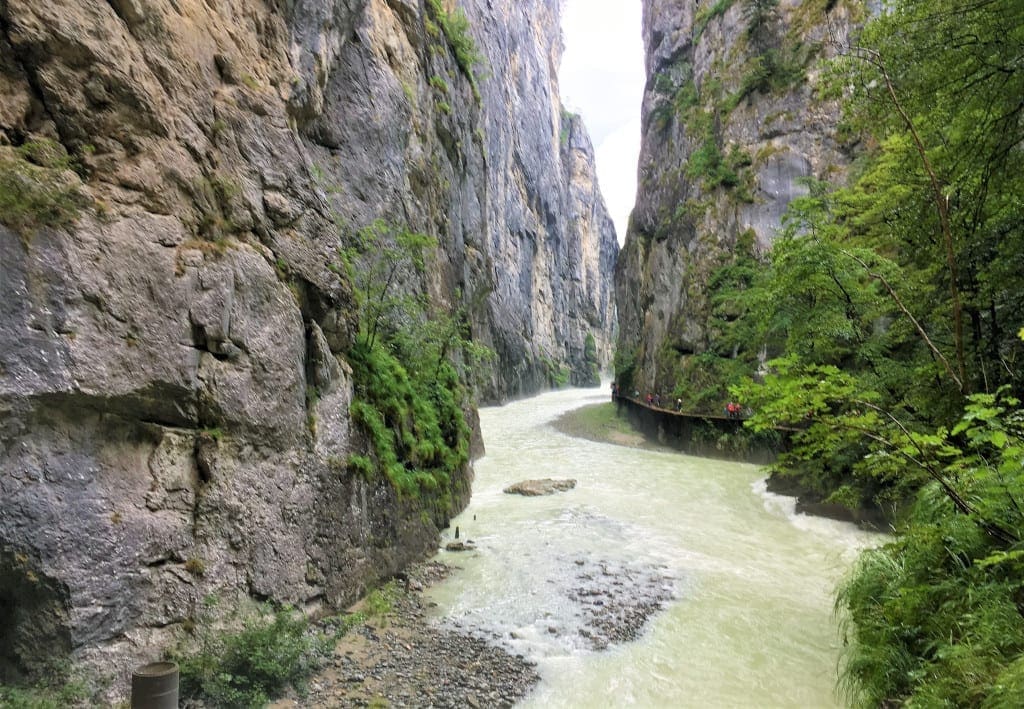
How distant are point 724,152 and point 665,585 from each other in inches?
996

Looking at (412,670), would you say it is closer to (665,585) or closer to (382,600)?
(382,600)

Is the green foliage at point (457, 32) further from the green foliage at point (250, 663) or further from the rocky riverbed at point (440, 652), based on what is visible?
the green foliage at point (250, 663)

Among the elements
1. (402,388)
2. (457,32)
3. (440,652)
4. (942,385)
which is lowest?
(440,652)

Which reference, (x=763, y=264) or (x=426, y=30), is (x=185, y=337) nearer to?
(x=426, y=30)

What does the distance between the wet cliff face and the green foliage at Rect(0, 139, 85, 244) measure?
71.3ft

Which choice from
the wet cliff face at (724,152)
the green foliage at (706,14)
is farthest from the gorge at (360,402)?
the green foliage at (706,14)

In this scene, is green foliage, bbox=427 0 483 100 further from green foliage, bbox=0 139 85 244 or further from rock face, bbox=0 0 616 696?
green foliage, bbox=0 139 85 244

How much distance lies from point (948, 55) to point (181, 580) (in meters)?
8.87

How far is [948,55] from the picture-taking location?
17.9 ft

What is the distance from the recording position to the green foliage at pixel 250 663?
15.1ft

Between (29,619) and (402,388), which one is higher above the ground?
(402,388)

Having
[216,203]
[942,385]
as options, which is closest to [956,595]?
[942,385]

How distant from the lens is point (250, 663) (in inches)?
194

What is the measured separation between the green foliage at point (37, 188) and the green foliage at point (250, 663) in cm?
370
